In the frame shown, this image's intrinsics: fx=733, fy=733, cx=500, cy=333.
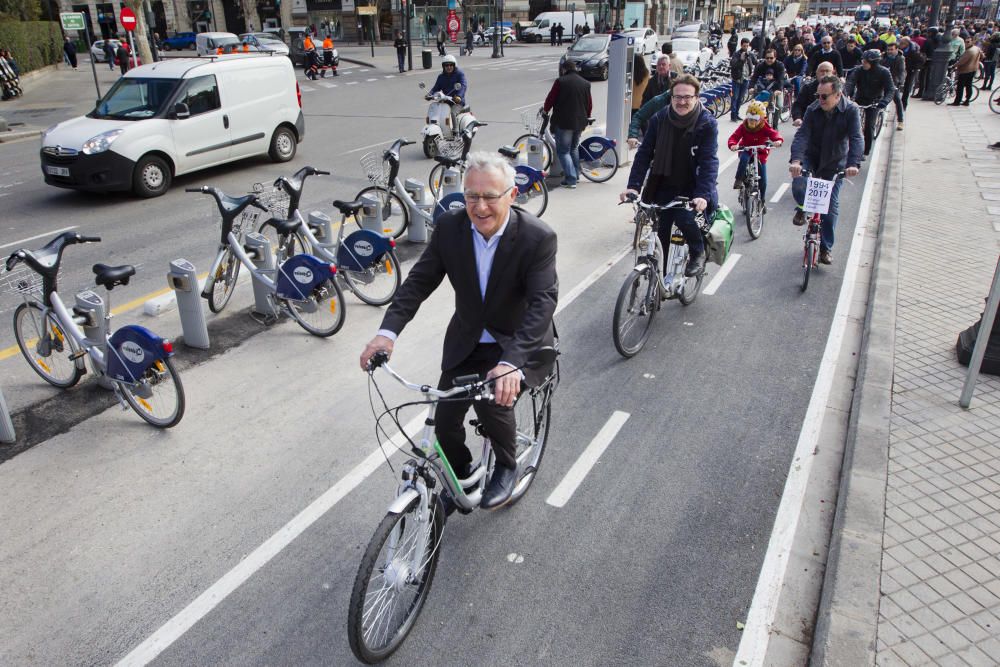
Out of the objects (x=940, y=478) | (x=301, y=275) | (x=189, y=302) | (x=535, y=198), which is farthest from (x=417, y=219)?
(x=940, y=478)

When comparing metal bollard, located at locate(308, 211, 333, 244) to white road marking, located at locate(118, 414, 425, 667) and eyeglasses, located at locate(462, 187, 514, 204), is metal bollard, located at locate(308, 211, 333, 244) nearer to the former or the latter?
white road marking, located at locate(118, 414, 425, 667)

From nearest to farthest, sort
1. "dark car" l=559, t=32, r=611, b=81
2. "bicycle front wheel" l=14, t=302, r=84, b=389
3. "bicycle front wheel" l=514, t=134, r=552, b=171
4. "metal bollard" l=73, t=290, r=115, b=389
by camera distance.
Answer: "metal bollard" l=73, t=290, r=115, b=389 < "bicycle front wheel" l=14, t=302, r=84, b=389 < "bicycle front wheel" l=514, t=134, r=552, b=171 < "dark car" l=559, t=32, r=611, b=81

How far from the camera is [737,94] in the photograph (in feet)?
59.3

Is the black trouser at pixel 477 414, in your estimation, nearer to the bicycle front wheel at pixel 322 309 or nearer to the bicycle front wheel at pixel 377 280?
the bicycle front wheel at pixel 322 309

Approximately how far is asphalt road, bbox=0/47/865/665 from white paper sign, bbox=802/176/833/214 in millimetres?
936

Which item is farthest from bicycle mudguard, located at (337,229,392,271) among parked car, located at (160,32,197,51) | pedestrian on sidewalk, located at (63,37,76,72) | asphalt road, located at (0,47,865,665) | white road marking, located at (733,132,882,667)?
parked car, located at (160,32,197,51)

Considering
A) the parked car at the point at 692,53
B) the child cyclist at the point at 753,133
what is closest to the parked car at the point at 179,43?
the parked car at the point at 692,53

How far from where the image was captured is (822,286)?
299 inches

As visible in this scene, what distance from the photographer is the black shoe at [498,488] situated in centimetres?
377

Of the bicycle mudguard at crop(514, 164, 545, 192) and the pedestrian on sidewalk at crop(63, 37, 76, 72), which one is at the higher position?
the pedestrian on sidewalk at crop(63, 37, 76, 72)

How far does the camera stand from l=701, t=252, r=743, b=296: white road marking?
752 cm

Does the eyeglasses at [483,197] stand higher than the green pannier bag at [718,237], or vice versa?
the eyeglasses at [483,197]

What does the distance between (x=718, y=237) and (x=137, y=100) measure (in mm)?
9838

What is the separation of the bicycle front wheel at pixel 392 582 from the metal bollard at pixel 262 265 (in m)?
3.98
